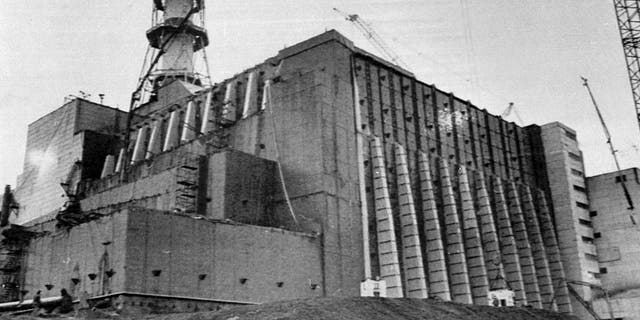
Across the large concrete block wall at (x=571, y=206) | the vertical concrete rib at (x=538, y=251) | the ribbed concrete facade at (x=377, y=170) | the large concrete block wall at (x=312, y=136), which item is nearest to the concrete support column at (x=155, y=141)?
the ribbed concrete facade at (x=377, y=170)

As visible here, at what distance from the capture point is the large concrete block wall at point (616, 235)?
242ft

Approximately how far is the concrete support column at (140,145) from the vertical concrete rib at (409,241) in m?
27.5

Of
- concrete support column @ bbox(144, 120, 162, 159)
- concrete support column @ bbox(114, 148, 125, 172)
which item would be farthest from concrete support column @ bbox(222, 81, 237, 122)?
concrete support column @ bbox(114, 148, 125, 172)

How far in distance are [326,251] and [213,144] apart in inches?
620

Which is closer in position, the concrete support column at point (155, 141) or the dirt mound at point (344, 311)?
the dirt mound at point (344, 311)

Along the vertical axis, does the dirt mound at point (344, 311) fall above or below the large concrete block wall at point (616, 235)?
below

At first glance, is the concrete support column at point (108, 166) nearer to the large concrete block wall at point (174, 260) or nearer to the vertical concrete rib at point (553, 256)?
the large concrete block wall at point (174, 260)

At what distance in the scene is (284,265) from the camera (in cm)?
4794

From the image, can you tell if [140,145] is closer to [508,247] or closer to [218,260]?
[218,260]

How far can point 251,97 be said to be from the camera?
202 feet

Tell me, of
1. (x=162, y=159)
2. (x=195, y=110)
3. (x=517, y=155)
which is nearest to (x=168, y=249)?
(x=162, y=159)

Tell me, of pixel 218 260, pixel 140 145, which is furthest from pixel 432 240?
pixel 140 145

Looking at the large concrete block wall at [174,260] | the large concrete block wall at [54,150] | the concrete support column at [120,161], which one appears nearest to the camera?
the large concrete block wall at [174,260]

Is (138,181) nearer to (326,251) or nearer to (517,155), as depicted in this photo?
(326,251)
